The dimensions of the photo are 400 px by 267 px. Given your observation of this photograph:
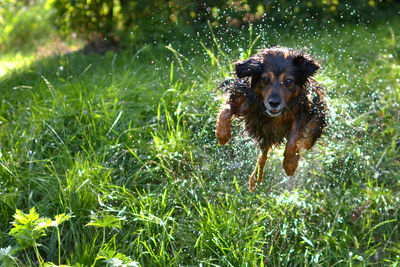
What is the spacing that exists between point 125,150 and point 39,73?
6.99 feet

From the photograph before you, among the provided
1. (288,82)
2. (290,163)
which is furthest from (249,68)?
(290,163)

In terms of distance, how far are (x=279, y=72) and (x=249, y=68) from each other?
8.9 inches

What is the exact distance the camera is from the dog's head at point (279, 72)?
3.12 m

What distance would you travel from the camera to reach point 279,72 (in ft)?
10.3

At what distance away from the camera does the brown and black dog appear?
10.3 feet

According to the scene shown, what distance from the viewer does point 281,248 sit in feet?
11.6

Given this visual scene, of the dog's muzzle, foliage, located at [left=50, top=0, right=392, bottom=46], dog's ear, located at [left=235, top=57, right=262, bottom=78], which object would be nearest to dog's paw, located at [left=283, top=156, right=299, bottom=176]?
the dog's muzzle

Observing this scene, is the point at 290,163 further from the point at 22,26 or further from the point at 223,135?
the point at 22,26

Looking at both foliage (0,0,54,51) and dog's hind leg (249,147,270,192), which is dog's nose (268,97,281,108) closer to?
dog's hind leg (249,147,270,192)

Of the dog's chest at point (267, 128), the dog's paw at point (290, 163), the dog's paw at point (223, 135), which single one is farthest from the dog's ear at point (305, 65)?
the dog's paw at point (223, 135)

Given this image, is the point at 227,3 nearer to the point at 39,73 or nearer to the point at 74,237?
the point at 39,73

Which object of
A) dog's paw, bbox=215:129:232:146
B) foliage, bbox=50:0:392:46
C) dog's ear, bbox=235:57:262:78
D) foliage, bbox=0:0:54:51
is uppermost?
dog's ear, bbox=235:57:262:78

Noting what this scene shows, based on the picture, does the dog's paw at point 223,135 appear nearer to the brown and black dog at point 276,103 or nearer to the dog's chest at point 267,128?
the brown and black dog at point 276,103

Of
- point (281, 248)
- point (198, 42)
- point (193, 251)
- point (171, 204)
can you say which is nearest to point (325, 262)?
point (281, 248)
